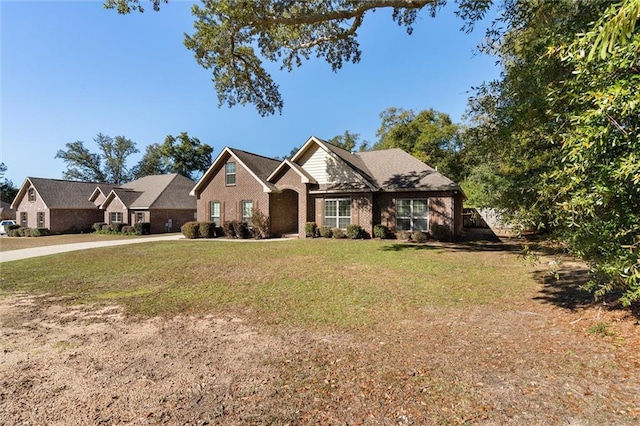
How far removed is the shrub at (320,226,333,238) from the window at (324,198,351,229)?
2.35ft

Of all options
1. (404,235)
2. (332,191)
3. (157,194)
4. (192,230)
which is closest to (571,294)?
(404,235)

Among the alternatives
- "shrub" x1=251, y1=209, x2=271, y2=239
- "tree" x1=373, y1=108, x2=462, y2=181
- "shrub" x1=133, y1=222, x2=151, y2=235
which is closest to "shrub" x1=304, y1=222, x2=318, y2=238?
"shrub" x1=251, y1=209, x2=271, y2=239

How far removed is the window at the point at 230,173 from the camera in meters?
22.9

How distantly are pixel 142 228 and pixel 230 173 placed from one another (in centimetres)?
1126

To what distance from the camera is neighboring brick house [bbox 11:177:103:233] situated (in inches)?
1187

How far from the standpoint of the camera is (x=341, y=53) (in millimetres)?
15086

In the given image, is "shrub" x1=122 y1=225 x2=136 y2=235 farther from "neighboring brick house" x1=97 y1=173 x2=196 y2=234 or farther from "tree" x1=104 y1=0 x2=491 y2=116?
"tree" x1=104 y1=0 x2=491 y2=116

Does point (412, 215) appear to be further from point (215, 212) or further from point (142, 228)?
point (142, 228)

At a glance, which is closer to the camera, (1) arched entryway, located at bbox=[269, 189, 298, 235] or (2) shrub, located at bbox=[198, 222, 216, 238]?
(1) arched entryway, located at bbox=[269, 189, 298, 235]

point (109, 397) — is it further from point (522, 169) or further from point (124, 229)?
point (124, 229)

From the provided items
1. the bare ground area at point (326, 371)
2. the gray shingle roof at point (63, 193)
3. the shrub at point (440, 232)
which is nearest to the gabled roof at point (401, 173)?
the shrub at point (440, 232)

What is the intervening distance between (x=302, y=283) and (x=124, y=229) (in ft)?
86.3

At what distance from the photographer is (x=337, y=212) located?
20391 millimetres

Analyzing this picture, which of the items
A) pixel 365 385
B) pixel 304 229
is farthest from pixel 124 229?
pixel 365 385
